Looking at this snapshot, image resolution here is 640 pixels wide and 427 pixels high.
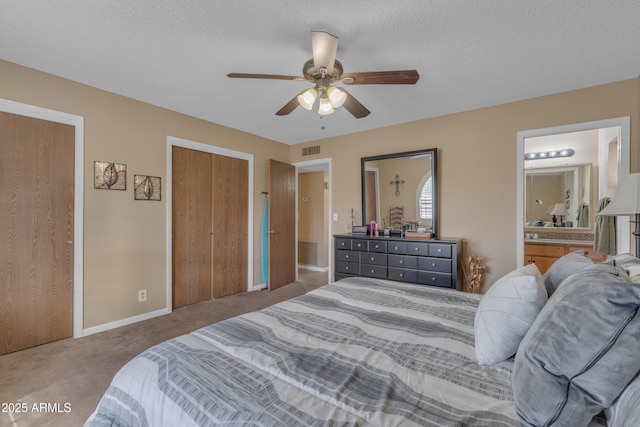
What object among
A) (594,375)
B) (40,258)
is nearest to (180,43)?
(40,258)

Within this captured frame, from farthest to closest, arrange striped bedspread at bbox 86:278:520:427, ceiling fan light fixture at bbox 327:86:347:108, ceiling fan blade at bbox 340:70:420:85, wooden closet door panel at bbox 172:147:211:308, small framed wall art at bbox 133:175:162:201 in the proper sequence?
wooden closet door panel at bbox 172:147:211:308 → small framed wall art at bbox 133:175:162:201 → ceiling fan light fixture at bbox 327:86:347:108 → ceiling fan blade at bbox 340:70:420:85 → striped bedspread at bbox 86:278:520:427

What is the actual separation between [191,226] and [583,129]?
15.0 feet

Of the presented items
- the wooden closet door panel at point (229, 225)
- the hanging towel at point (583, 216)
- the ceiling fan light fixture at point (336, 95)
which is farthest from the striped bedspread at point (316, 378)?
the hanging towel at point (583, 216)

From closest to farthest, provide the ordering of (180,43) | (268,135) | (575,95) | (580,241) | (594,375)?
(594,375) < (180,43) < (575,95) < (580,241) < (268,135)

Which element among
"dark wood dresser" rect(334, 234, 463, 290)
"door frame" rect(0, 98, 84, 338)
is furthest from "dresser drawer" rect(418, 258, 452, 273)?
"door frame" rect(0, 98, 84, 338)

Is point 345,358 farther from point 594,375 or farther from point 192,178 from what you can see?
point 192,178

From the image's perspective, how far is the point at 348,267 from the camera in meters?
3.88

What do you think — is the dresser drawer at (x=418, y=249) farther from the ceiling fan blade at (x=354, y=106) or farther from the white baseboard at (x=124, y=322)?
the white baseboard at (x=124, y=322)

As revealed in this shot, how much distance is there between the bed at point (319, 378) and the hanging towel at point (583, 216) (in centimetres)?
355

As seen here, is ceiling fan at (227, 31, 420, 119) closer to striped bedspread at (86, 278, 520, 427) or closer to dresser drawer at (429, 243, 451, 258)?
striped bedspread at (86, 278, 520, 427)

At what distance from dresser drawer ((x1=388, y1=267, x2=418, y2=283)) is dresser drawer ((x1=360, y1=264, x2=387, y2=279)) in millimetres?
82

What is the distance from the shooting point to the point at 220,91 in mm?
2912

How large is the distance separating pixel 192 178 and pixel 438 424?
371cm

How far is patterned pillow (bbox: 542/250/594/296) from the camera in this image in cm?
128
